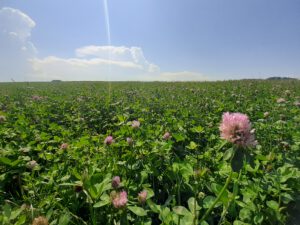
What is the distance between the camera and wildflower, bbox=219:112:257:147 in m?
1.22

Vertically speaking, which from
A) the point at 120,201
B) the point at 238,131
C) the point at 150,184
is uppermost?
the point at 238,131

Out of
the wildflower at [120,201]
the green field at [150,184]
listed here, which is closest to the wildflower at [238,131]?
the green field at [150,184]

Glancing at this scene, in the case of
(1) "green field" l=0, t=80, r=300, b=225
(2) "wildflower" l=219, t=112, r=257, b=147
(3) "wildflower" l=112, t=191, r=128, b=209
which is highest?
(2) "wildflower" l=219, t=112, r=257, b=147

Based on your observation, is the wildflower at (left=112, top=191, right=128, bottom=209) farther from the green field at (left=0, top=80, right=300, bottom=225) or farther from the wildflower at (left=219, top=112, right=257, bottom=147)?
the wildflower at (left=219, top=112, right=257, bottom=147)

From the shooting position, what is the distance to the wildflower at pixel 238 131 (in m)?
1.22

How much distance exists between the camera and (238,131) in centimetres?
124

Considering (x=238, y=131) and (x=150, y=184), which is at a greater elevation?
(x=238, y=131)

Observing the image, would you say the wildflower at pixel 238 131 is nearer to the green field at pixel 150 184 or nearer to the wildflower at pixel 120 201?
the green field at pixel 150 184

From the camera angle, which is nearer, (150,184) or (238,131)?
(238,131)

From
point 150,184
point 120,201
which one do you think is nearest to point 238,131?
point 120,201

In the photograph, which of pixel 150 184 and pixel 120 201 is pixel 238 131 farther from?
pixel 150 184

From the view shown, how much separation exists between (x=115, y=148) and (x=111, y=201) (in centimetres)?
116

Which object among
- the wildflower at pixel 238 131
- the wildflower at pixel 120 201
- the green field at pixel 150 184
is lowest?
the green field at pixel 150 184

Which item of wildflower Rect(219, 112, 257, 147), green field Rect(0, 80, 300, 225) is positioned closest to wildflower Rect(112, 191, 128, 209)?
green field Rect(0, 80, 300, 225)
